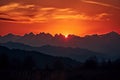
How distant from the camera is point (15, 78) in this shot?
50.1 metres

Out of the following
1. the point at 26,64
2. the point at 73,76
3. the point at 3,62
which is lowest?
the point at 26,64

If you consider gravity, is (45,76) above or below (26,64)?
above

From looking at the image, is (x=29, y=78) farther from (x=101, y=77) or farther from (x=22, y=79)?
(x=101, y=77)

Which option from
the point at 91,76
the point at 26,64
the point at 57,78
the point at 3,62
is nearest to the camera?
the point at 57,78

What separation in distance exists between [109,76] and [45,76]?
872cm

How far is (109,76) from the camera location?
51031mm

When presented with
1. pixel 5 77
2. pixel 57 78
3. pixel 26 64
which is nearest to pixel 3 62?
pixel 26 64

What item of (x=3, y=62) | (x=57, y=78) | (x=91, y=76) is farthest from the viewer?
Result: (x=3, y=62)

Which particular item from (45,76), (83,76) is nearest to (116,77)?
(83,76)

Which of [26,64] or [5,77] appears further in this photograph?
[26,64]

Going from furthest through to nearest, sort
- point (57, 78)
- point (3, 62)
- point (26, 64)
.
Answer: point (26, 64)
point (3, 62)
point (57, 78)

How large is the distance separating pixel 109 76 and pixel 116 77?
1.74m

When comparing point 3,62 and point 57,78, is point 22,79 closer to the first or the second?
point 57,78

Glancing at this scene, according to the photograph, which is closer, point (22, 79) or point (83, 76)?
point (22, 79)
